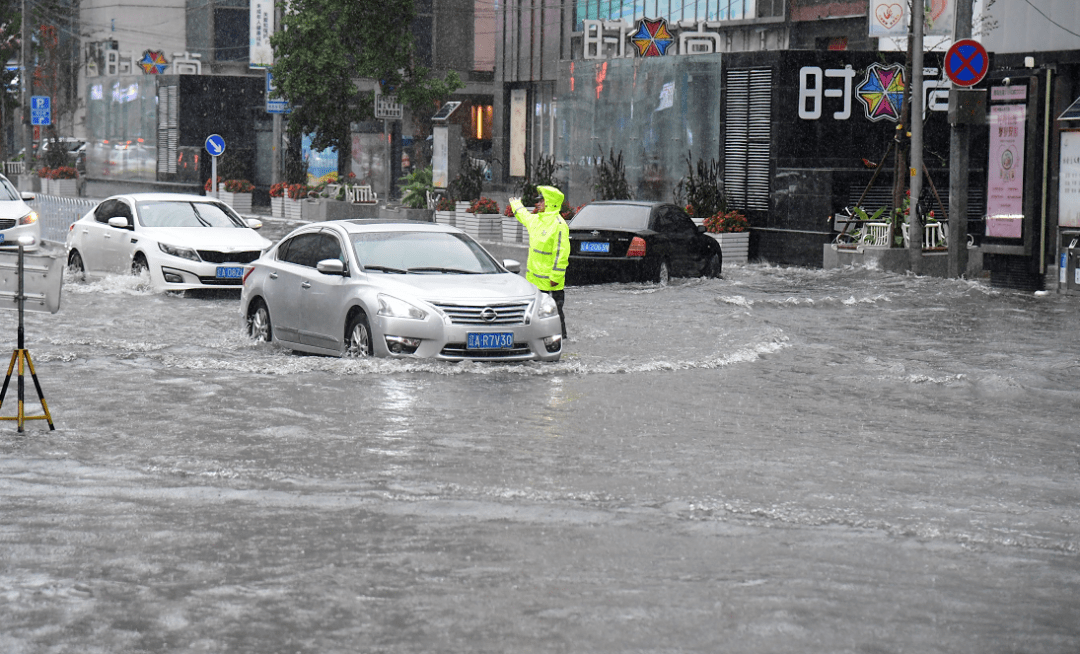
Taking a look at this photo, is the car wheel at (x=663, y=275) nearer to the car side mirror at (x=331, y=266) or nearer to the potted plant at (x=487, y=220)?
the car side mirror at (x=331, y=266)

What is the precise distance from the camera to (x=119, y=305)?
19.7 metres

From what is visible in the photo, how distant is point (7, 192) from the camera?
2734 cm

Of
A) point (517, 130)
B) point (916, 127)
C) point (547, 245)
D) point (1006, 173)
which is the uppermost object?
point (517, 130)

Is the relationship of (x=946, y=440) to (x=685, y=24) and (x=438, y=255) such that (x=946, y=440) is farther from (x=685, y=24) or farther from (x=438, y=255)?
(x=685, y=24)

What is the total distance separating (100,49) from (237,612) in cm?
6891

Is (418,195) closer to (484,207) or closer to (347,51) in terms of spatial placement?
(484,207)

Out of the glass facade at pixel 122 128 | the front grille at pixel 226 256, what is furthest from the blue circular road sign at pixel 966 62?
the glass facade at pixel 122 128

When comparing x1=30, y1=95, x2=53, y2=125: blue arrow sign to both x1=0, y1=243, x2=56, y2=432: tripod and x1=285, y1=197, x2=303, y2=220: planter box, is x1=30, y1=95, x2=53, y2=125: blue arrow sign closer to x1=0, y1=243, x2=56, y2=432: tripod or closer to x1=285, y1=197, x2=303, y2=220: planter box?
x1=285, y1=197, x2=303, y2=220: planter box

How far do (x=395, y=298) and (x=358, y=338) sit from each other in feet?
1.94

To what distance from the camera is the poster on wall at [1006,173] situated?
22906 mm

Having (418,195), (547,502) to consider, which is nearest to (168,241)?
(547,502)

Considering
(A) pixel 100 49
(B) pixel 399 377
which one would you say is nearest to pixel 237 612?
(B) pixel 399 377

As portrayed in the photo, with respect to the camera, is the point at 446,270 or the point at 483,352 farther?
the point at 446,270

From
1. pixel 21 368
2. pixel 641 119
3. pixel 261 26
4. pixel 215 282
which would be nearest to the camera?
pixel 21 368
